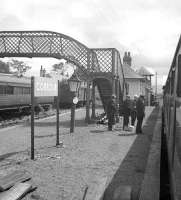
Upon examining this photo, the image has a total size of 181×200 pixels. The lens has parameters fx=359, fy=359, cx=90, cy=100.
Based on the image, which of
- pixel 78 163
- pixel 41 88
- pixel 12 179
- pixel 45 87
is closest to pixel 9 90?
pixel 45 87

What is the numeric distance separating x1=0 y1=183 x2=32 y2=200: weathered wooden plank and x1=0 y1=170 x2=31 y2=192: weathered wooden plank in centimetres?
13

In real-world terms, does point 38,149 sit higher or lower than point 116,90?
lower

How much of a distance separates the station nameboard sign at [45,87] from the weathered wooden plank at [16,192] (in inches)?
132

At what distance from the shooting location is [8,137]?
512 inches

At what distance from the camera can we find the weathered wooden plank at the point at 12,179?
19.2ft

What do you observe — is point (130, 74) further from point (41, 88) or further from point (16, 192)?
point (16, 192)

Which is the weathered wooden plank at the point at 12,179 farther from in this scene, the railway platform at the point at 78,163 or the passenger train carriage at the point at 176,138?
the passenger train carriage at the point at 176,138

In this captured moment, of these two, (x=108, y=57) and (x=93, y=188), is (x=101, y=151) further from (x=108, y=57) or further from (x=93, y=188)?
(x=108, y=57)

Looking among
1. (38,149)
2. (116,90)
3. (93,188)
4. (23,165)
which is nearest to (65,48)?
(116,90)

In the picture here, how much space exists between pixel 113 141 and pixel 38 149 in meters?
2.87

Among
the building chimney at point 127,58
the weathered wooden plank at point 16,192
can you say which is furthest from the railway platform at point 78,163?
the building chimney at point 127,58

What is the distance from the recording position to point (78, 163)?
8.28 meters

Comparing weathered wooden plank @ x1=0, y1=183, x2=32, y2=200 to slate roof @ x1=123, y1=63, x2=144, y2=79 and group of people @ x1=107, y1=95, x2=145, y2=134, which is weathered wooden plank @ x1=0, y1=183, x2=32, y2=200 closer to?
group of people @ x1=107, y1=95, x2=145, y2=134

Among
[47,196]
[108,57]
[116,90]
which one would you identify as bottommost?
[47,196]
